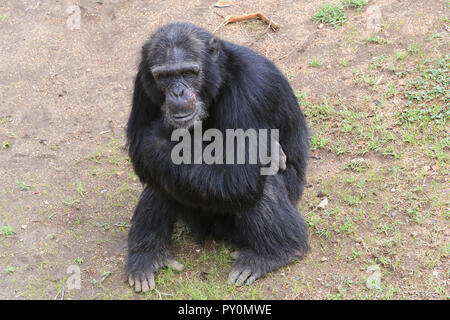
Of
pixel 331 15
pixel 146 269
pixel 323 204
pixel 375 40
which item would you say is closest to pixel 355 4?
pixel 331 15

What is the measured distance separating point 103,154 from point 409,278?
13.9ft

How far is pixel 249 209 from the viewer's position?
18.8ft

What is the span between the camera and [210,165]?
5.40 metres

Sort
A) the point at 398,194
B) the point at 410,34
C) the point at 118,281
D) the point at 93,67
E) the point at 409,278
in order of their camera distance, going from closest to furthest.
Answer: the point at 409,278 → the point at 118,281 → the point at 398,194 → the point at 410,34 → the point at 93,67

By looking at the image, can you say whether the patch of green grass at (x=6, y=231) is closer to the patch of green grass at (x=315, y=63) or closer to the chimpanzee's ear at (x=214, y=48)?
the chimpanzee's ear at (x=214, y=48)

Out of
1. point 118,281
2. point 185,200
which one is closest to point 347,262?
point 185,200

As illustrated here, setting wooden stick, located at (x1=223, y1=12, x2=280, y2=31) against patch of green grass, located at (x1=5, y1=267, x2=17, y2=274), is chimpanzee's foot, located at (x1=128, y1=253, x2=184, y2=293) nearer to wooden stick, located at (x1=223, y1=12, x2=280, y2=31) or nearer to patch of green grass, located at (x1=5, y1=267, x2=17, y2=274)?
patch of green grass, located at (x1=5, y1=267, x2=17, y2=274)

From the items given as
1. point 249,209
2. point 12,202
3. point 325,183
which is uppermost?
point 249,209

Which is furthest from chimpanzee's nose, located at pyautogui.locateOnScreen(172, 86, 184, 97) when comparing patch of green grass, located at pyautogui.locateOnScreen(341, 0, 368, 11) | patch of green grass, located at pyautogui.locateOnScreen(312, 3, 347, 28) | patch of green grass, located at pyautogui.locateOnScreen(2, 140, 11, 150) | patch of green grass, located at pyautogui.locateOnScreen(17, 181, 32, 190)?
patch of green grass, located at pyautogui.locateOnScreen(341, 0, 368, 11)

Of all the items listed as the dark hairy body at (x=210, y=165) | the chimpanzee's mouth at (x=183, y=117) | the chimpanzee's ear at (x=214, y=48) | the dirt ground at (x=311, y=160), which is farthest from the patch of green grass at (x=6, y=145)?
the chimpanzee's ear at (x=214, y=48)

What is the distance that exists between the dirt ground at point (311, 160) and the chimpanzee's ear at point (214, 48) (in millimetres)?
2058

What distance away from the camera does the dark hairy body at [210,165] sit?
5379 millimetres

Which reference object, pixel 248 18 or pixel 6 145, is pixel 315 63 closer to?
pixel 248 18

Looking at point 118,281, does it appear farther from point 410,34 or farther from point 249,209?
point 410,34
